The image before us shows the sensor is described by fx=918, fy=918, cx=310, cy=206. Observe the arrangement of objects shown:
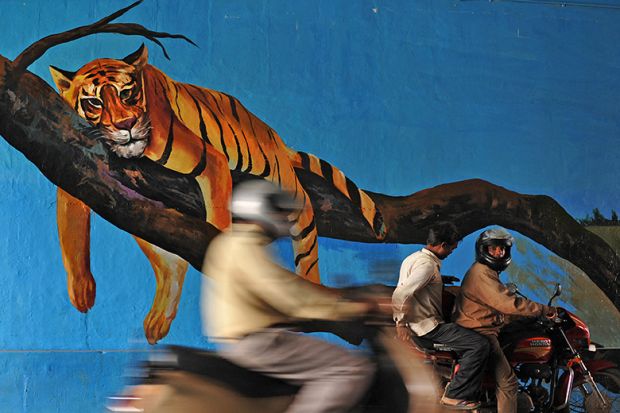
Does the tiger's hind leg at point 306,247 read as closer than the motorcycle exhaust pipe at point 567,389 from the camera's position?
No

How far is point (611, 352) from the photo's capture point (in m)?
9.45

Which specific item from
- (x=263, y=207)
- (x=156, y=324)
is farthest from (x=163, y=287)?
(x=263, y=207)

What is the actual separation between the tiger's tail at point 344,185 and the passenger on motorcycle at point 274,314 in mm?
4477

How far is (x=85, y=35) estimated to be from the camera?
883 cm

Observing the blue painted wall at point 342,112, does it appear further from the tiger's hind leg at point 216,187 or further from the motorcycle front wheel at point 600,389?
the motorcycle front wheel at point 600,389

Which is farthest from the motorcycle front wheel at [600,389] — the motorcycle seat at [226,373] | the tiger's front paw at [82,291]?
the tiger's front paw at [82,291]

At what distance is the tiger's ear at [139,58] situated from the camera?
8.86 metres

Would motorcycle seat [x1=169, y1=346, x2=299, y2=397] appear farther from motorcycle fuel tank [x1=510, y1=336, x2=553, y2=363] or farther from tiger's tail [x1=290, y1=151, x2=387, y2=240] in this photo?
tiger's tail [x1=290, y1=151, x2=387, y2=240]

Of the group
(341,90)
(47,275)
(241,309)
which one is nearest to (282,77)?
(341,90)

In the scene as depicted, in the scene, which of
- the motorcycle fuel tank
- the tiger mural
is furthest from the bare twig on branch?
the motorcycle fuel tank

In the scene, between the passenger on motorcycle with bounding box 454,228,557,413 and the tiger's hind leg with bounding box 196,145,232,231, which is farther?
the tiger's hind leg with bounding box 196,145,232,231

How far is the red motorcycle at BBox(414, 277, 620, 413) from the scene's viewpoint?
720 centimetres

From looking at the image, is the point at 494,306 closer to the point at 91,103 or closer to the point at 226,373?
A: the point at 226,373

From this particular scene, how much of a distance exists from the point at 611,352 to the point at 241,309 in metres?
6.02
